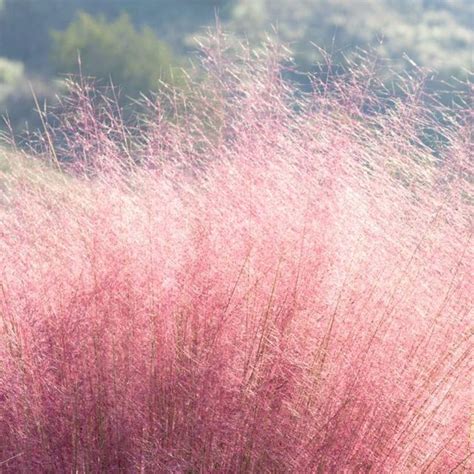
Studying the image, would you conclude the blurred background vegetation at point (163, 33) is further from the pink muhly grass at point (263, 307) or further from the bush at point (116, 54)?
the pink muhly grass at point (263, 307)

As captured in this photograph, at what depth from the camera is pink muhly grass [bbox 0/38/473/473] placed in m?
2.78

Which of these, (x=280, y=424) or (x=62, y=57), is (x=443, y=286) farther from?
(x=62, y=57)

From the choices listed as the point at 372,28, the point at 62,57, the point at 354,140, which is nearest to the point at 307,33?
the point at 372,28

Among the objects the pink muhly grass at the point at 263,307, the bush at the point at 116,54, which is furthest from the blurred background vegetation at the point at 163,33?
the pink muhly grass at the point at 263,307

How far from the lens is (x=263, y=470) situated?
2809 mm

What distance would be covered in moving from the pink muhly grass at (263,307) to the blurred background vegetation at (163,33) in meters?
11.5

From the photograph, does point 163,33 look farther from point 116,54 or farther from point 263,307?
point 263,307

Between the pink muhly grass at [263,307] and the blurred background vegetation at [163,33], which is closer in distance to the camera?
the pink muhly grass at [263,307]

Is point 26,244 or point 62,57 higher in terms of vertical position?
point 26,244

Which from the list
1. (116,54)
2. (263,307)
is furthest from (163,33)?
(263,307)

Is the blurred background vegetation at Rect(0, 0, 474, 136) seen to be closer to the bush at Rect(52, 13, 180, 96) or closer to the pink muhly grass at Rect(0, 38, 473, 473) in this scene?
the bush at Rect(52, 13, 180, 96)

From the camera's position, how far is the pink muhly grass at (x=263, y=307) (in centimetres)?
278

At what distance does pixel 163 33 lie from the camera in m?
19.2

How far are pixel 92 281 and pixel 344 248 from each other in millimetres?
902
